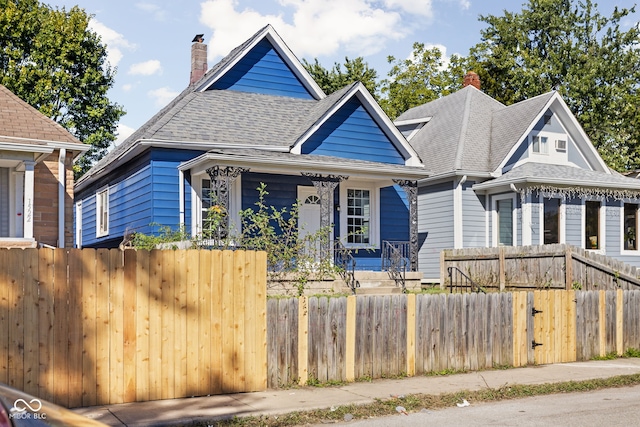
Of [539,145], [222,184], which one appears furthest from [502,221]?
[222,184]

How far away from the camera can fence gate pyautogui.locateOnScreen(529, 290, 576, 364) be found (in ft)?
39.6

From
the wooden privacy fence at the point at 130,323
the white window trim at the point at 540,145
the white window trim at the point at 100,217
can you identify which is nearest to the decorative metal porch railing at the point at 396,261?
the white window trim at the point at 540,145

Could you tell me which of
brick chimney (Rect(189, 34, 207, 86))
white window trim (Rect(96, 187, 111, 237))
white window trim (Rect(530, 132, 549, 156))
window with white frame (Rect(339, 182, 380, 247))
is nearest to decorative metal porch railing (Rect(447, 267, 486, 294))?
window with white frame (Rect(339, 182, 380, 247))

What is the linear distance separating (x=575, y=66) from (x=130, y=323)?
126 ft

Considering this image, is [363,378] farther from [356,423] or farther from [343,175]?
[343,175]

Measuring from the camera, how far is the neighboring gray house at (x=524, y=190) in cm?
2205

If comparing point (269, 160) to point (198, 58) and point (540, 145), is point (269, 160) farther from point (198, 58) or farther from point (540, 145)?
point (540, 145)

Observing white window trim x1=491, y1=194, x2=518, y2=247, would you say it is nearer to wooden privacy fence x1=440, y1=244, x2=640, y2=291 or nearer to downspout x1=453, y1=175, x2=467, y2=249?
downspout x1=453, y1=175, x2=467, y2=249

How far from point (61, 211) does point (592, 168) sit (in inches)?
697

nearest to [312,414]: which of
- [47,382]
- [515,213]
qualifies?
[47,382]

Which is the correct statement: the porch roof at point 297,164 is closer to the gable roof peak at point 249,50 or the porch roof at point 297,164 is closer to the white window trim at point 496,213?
the gable roof peak at point 249,50

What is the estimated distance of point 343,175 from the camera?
18.8 m

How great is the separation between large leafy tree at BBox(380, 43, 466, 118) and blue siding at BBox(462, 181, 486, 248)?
72.7 feet

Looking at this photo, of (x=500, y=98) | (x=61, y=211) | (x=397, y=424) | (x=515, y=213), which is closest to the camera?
(x=397, y=424)
